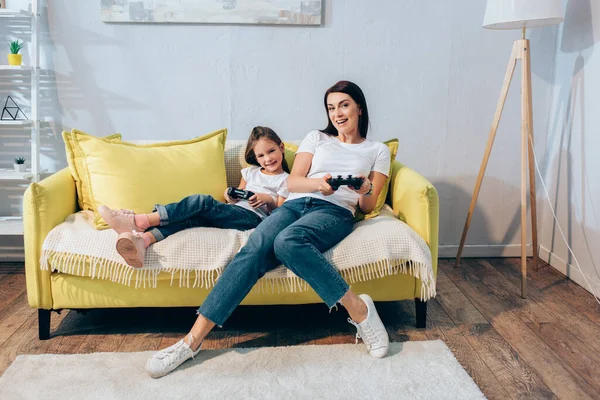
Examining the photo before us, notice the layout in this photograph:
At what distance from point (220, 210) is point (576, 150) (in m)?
1.81

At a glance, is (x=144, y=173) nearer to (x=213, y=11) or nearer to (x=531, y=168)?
(x=213, y=11)

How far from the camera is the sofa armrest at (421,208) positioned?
2227mm

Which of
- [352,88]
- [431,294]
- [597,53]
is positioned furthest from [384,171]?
[597,53]

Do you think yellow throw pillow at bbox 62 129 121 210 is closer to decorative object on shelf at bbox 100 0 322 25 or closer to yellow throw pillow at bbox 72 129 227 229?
yellow throw pillow at bbox 72 129 227 229

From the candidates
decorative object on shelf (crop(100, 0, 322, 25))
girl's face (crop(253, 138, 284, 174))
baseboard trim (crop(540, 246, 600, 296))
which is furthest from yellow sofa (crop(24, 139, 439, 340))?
decorative object on shelf (crop(100, 0, 322, 25))

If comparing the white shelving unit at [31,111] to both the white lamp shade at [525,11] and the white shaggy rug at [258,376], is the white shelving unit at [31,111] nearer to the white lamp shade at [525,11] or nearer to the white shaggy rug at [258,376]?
the white shaggy rug at [258,376]

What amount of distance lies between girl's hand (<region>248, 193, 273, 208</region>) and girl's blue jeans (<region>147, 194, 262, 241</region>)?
0.15 feet

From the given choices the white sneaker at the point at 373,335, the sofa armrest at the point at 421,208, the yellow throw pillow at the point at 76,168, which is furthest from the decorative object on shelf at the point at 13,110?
the white sneaker at the point at 373,335

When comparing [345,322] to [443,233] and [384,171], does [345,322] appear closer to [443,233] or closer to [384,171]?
[384,171]

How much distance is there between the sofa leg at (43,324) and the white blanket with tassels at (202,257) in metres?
0.18

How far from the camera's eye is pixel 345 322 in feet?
7.77

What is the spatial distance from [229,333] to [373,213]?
76 centimetres

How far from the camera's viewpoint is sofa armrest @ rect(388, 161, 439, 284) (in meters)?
2.23

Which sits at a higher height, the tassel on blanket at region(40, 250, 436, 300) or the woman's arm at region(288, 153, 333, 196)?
the woman's arm at region(288, 153, 333, 196)
